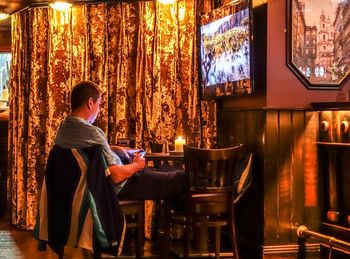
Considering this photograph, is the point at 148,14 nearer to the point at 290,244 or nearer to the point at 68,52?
the point at 68,52

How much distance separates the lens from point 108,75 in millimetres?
5438

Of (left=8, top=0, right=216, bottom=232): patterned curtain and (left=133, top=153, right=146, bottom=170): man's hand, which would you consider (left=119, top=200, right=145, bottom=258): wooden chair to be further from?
(left=8, top=0, right=216, bottom=232): patterned curtain

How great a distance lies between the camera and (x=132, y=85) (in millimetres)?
5410

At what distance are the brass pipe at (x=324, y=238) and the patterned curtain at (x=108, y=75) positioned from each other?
154cm

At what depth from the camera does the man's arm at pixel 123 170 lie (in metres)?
3.31

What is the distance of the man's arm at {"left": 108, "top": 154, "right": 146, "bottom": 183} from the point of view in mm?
3309

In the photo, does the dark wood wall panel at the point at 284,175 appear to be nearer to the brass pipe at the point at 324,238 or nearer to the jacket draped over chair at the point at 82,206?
the brass pipe at the point at 324,238

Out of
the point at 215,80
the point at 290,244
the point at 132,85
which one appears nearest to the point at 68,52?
the point at 132,85

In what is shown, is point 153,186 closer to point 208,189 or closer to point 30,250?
point 208,189

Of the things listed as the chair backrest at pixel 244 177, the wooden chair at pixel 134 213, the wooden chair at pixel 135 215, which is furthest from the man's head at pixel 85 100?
the chair backrest at pixel 244 177

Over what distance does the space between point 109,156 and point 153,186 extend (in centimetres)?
57

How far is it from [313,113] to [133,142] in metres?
1.66

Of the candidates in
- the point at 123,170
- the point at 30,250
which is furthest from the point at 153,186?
the point at 30,250

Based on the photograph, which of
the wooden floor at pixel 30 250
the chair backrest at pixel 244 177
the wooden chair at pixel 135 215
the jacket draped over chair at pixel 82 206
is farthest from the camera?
the wooden floor at pixel 30 250
